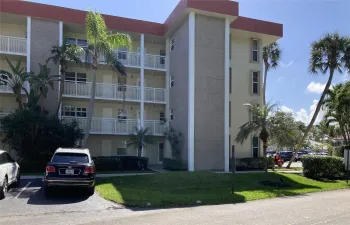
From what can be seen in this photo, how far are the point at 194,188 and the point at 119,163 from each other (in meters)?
7.98

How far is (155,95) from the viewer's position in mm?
25047

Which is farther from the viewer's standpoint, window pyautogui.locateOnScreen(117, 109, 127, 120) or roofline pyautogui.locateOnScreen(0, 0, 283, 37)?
window pyautogui.locateOnScreen(117, 109, 127, 120)

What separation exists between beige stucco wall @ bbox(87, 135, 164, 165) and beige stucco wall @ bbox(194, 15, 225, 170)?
543 centimetres

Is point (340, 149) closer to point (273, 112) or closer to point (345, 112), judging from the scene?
point (345, 112)

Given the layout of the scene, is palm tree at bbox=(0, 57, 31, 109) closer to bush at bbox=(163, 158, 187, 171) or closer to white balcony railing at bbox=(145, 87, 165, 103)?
white balcony railing at bbox=(145, 87, 165, 103)

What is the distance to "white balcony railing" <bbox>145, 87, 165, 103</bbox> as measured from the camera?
24834mm

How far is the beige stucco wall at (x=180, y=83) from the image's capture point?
70.1 feet

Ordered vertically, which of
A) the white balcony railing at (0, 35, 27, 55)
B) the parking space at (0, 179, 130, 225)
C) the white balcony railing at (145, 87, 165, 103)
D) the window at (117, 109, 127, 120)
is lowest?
the parking space at (0, 179, 130, 225)

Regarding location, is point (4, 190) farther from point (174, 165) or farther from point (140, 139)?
point (174, 165)

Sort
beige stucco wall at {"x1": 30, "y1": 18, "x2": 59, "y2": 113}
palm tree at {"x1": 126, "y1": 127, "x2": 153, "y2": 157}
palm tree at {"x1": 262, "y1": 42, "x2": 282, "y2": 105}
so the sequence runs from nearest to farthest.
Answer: palm tree at {"x1": 126, "y1": 127, "x2": 153, "y2": 157} < beige stucco wall at {"x1": 30, "y1": 18, "x2": 59, "y2": 113} < palm tree at {"x1": 262, "y1": 42, "x2": 282, "y2": 105}

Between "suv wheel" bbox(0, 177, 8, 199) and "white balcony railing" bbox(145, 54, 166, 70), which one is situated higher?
"white balcony railing" bbox(145, 54, 166, 70)

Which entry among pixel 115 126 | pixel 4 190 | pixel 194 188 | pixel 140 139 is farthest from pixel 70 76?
pixel 194 188

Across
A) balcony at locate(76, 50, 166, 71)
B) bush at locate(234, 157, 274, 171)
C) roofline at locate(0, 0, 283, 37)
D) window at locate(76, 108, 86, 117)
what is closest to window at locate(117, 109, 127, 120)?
window at locate(76, 108, 86, 117)

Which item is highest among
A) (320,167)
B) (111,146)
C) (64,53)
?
(64,53)
